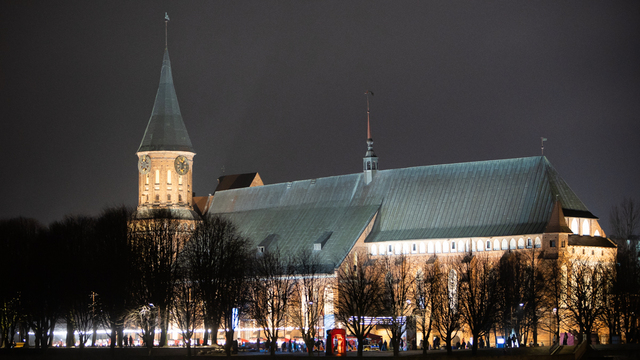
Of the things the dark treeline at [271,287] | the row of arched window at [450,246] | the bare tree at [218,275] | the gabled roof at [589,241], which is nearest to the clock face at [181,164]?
the dark treeline at [271,287]

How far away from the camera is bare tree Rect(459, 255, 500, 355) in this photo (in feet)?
257

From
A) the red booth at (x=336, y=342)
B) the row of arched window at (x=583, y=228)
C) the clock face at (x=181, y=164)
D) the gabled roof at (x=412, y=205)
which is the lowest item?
the red booth at (x=336, y=342)

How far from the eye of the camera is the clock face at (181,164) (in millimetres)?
122406

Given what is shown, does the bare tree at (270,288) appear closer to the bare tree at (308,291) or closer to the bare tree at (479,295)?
the bare tree at (308,291)

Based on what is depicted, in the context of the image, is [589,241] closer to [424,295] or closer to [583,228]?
[583,228]

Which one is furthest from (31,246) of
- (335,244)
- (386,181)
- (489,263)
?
(489,263)

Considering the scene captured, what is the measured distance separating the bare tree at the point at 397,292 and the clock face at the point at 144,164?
35520 millimetres

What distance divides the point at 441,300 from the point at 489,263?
11942mm

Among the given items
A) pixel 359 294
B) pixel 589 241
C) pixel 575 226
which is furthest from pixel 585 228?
pixel 359 294

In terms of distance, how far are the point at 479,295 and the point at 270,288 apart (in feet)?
86.3

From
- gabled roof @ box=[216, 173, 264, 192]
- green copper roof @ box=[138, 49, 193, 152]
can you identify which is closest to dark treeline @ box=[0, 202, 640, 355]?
green copper roof @ box=[138, 49, 193, 152]

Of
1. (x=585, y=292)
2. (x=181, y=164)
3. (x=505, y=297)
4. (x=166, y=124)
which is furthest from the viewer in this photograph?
(x=166, y=124)

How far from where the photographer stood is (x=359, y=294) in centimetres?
8819

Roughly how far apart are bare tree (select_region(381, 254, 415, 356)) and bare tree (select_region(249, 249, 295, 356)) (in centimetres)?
953
